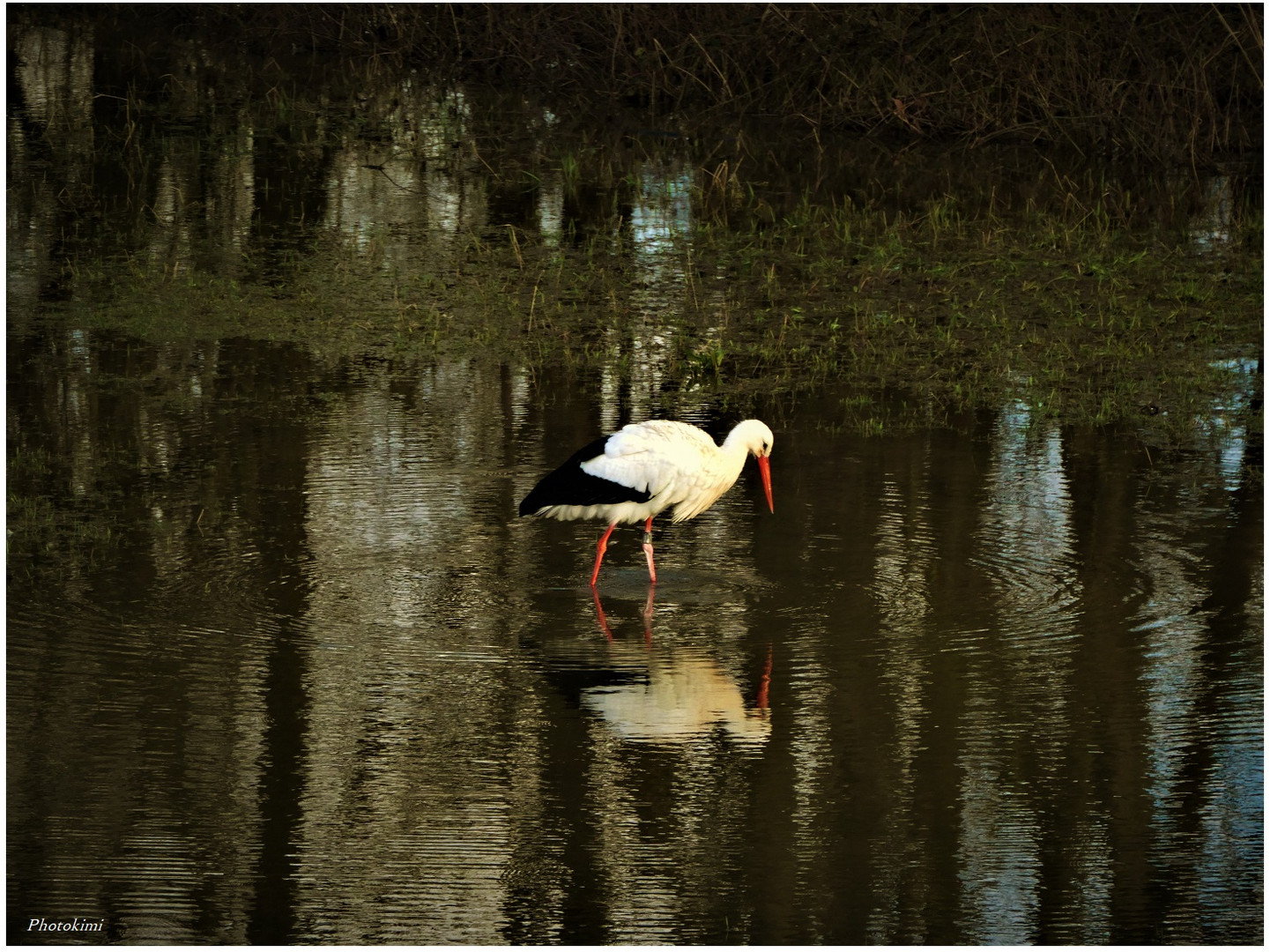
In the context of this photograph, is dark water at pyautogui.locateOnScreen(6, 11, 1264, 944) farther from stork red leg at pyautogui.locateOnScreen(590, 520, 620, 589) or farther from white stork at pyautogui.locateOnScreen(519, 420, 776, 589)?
white stork at pyautogui.locateOnScreen(519, 420, 776, 589)

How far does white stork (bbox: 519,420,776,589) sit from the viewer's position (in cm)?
769

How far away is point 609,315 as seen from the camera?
11789 millimetres

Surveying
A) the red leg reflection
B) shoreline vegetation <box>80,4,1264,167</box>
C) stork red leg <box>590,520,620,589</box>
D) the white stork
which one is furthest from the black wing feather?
shoreline vegetation <box>80,4,1264,167</box>

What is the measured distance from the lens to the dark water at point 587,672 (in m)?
5.06

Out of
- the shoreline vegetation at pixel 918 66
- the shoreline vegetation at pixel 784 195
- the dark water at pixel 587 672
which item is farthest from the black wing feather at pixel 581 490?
the shoreline vegetation at pixel 918 66

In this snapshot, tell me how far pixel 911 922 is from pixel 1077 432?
5199 mm

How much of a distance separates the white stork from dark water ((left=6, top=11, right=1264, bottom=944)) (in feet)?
0.76

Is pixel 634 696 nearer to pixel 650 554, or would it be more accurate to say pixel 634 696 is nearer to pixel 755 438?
pixel 650 554

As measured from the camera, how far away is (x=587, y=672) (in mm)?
6660

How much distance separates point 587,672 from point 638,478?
123 centimetres

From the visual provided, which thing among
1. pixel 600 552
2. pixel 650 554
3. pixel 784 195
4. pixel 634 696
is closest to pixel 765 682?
pixel 634 696

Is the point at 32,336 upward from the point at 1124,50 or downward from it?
downward

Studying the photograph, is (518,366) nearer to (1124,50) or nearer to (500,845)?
(500,845)

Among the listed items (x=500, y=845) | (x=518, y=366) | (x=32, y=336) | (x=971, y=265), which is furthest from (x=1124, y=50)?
(x=500, y=845)
